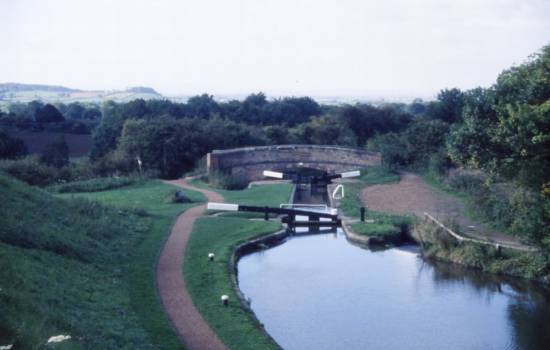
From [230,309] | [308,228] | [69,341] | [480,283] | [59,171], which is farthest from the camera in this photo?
[59,171]

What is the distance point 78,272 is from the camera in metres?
13.0

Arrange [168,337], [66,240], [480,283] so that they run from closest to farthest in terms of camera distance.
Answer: [168,337], [66,240], [480,283]

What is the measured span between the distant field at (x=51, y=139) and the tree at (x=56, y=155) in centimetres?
663

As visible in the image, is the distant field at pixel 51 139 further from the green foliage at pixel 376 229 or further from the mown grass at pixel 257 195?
the green foliage at pixel 376 229

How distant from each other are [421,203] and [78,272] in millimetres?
14500

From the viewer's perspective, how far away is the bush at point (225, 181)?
28484 mm

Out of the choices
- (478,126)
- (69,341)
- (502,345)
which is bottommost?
(502,345)

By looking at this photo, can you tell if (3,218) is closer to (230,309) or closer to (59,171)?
(230,309)

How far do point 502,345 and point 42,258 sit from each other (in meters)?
8.97

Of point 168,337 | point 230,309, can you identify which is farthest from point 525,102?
point 168,337

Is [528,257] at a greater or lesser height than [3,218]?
lesser

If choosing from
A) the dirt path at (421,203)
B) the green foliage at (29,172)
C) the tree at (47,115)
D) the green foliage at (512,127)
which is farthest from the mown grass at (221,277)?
the tree at (47,115)

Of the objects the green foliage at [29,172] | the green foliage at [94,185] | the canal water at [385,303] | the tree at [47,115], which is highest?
the tree at [47,115]

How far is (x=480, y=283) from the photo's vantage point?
52.3 ft
